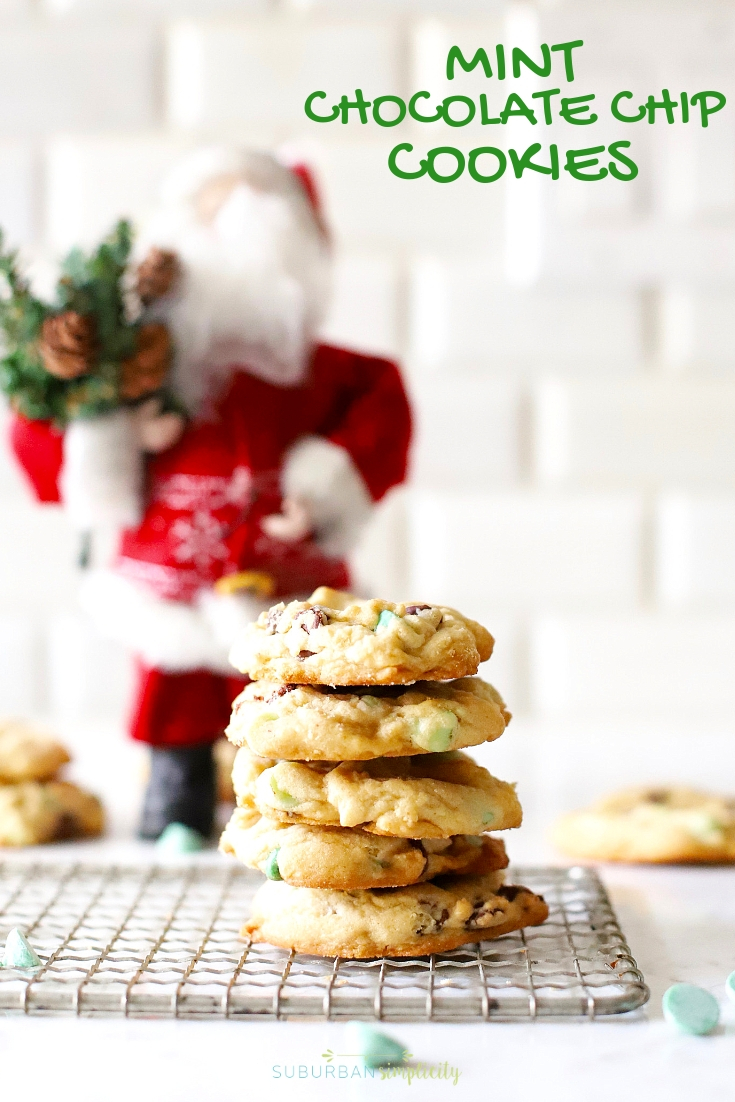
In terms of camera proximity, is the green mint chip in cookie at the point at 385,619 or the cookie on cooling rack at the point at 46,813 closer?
the green mint chip in cookie at the point at 385,619

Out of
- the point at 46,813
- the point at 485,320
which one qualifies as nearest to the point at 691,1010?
the point at 46,813

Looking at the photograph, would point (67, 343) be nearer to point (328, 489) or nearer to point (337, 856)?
point (328, 489)

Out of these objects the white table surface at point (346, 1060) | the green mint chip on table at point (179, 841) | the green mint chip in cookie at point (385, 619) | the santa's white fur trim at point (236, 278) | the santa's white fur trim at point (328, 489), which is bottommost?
the green mint chip on table at point (179, 841)

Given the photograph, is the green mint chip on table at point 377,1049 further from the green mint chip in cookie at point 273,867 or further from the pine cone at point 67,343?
the pine cone at point 67,343

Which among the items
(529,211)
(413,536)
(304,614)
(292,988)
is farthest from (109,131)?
(292,988)

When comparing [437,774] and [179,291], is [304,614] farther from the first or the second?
[179,291]

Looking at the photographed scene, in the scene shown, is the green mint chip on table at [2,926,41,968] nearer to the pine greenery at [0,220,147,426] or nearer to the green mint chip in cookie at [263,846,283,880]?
the green mint chip in cookie at [263,846,283,880]

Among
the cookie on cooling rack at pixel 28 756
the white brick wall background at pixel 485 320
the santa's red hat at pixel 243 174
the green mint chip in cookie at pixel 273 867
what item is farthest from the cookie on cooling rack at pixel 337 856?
the white brick wall background at pixel 485 320

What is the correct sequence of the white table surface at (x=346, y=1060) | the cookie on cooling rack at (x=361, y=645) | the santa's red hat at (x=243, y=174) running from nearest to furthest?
the white table surface at (x=346, y=1060)
the cookie on cooling rack at (x=361, y=645)
the santa's red hat at (x=243, y=174)
